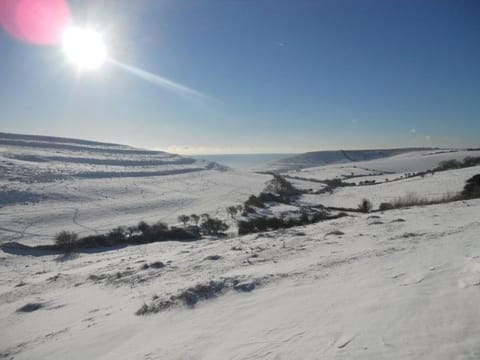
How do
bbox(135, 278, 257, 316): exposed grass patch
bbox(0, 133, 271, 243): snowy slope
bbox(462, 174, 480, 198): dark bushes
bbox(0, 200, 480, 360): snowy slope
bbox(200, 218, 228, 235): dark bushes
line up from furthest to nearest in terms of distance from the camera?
1. bbox(0, 133, 271, 243): snowy slope
2. bbox(200, 218, 228, 235): dark bushes
3. bbox(462, 174, 480, 198): dark bushes
4. bbox(135, 278, 257, 316): exposed grass patch
5. bbox(0, 200, 480, 360): snowy slope

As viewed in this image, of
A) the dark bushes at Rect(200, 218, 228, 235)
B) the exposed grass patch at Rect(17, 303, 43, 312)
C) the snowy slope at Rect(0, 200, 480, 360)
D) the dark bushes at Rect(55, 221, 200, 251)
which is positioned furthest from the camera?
the dark bushes at Rect(200, 218, 228, 235)

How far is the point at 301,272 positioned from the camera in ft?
25.4

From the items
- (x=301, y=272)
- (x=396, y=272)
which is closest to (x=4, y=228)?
(x=301, y=272)

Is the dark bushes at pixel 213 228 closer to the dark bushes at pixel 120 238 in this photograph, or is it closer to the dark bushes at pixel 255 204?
the dark bushes at pixel 120 238

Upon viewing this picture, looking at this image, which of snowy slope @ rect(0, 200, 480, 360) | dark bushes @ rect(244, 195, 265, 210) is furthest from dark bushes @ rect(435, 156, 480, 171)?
snowy slope @ rect(0, 200, 480, 360)

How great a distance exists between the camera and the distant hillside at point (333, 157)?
160 meters

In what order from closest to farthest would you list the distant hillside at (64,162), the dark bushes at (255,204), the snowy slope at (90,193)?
the snowy slope at (90,193) → the dark bushes at (255,204) → the distant hillside at (64,162)

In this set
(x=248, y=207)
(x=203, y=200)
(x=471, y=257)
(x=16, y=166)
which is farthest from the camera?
(x=16, y=166)

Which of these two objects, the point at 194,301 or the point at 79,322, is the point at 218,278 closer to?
the point at 194,301

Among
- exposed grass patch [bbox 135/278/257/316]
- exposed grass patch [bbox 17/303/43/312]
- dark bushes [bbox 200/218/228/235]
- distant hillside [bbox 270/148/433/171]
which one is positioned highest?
distant hillside [bbox 270/148/433/171]

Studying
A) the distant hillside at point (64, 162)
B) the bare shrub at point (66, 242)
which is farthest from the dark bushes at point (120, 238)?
the distant hillside at point (64, 162)

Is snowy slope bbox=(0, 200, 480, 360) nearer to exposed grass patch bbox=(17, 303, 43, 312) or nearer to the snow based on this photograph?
exposed grass patch bbox=(17, 303, 43, 312)

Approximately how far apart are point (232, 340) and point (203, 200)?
139 ft

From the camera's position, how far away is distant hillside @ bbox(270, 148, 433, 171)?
15950cm
